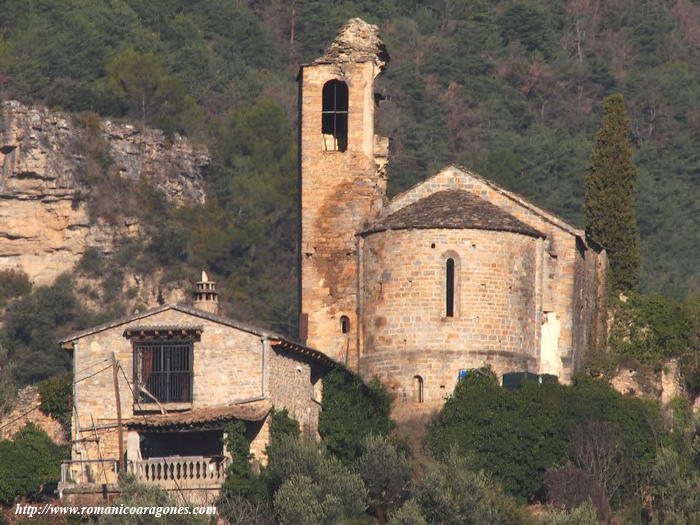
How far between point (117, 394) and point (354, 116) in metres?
14.2

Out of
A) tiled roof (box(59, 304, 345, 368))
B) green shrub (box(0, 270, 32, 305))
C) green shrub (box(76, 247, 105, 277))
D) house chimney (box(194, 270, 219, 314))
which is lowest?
tiled roof (box(59, 304, 345, 368))

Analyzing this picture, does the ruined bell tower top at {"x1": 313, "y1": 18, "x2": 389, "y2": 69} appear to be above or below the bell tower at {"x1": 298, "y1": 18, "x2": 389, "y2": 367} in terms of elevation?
above

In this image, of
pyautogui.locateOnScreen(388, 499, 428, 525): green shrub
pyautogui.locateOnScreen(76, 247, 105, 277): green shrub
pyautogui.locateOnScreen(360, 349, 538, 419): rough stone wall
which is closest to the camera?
pyautogui.locateOnScreen(388, 499, 428, 525): green shrub

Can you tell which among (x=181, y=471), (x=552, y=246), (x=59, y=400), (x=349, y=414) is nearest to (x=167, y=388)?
(x=181, y=471)

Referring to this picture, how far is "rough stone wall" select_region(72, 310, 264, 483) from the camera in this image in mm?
61375

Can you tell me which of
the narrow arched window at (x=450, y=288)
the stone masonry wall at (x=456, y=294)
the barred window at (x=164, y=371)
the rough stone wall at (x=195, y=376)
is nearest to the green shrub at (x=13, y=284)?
the stone masonry wall at (x=456, y=294)

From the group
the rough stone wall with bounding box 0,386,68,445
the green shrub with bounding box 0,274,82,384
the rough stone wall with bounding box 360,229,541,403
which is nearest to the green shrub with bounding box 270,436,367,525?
the rough stone wall with bounding box 360,229,541,403

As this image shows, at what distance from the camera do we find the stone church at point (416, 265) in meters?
66.8

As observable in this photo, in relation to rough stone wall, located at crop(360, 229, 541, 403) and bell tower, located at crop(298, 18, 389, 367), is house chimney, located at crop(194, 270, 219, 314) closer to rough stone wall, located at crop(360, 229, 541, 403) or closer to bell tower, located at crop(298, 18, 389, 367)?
bell tower, located at crop(298, 18, 389, 367)

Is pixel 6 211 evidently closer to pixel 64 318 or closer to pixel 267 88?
pixel 64 318

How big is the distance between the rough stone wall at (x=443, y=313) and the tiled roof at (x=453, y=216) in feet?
0.73

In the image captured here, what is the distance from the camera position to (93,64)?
11856 centimetres

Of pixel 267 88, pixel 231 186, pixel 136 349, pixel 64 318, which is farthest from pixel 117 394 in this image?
pixel 267 88

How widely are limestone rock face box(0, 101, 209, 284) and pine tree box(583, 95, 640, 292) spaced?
3529cm
